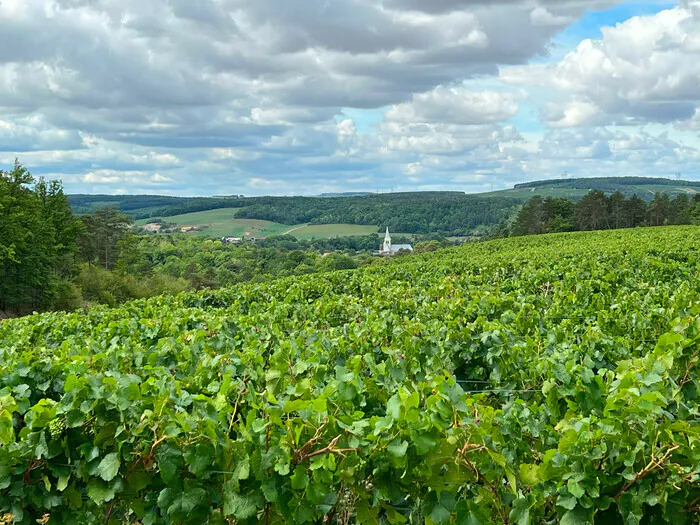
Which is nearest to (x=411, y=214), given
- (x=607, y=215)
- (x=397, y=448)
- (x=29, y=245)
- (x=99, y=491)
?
(x=607, y=215)

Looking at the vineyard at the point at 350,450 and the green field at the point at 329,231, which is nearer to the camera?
the vineyard at the point at 350,450

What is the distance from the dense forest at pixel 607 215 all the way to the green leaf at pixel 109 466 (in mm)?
90314

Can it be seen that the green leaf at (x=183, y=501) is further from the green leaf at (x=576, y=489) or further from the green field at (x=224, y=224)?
the green field at (x=224, y=224)

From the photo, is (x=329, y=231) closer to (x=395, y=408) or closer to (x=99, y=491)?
(x=99, y=491)

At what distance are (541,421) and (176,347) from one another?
3.44m

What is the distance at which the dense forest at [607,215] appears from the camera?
8619cm

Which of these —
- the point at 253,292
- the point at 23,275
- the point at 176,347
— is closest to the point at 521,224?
the point at 23,275

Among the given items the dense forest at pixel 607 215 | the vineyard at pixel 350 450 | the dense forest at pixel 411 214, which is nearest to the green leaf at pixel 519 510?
the vineyard at pixel 350 450

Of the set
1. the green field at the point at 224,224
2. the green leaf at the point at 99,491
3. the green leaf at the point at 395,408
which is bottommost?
the green field at the point at 224,224

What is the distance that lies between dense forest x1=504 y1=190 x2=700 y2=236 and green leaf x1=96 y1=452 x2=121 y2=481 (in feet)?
296

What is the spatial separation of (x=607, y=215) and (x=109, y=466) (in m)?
92.6

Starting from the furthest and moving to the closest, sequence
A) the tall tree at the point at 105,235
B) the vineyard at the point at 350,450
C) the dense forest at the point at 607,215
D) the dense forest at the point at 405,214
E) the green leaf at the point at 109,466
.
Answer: the dense forest at the point at 405,214 < the dense forest at the point at 607,215 < the tall tree at the point at 105,235 < the green leaf at the point at 109,466 < the vineyard at the point at 350,450

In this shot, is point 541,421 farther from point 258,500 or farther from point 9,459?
point 9,459

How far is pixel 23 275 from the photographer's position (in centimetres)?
4309
